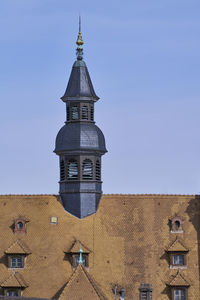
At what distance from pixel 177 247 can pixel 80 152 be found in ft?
48.4

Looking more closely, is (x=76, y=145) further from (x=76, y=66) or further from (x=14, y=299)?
(x=14, y=299)

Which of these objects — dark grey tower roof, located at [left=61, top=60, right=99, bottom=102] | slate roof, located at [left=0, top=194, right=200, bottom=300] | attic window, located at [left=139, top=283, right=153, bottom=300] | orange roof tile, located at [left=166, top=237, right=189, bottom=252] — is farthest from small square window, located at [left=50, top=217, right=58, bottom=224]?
dark grey tower roof, located at [left=61, top=60, right=99, bottom=102]

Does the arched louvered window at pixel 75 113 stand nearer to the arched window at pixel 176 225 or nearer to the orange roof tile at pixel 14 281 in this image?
the arched window at pixel 176 225

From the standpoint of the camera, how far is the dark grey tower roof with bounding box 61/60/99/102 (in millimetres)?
115875

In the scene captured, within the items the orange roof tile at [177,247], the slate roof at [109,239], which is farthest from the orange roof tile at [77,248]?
the orange roof tile at [177,247]

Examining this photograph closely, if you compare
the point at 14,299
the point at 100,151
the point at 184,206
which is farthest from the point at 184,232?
the point at 14,299

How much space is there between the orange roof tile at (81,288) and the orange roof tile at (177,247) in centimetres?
996

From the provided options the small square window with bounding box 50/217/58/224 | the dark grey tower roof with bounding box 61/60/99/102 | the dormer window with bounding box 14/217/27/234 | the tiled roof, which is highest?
the dark grey tower roof with bounding box 61/60/99/102

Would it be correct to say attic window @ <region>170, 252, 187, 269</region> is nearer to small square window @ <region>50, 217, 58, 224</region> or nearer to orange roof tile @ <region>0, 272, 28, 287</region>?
small square window @ <region>50, 217, 58, 224</region>

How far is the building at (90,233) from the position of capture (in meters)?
110

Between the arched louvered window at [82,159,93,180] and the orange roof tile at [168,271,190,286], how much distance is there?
14550mm

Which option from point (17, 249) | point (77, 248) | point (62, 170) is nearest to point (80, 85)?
point (62, 170)

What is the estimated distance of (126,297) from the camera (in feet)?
359

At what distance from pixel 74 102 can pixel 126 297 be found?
22404 millimetres
